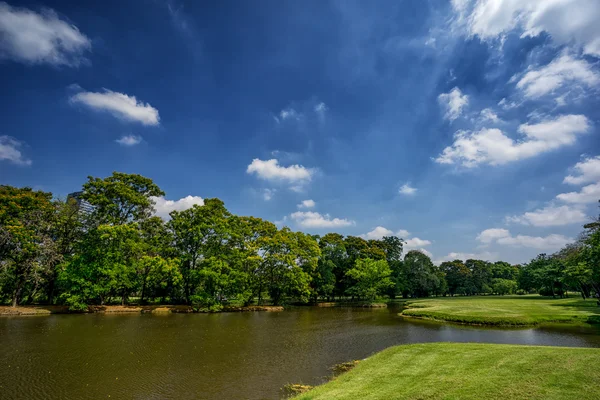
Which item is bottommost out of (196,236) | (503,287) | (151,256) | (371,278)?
(503,287)

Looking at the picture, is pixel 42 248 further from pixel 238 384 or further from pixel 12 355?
pixel 238 384

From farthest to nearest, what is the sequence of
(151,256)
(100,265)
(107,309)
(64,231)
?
(151,256), (64,231), (100,265), (107,309)

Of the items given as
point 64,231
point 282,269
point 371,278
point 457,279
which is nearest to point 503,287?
point 457,279

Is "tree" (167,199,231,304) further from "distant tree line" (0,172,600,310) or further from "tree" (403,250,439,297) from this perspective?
"tree" (403,250,439,297)

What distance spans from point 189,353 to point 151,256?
39.4m

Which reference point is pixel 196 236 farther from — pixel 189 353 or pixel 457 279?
pixel 457 279

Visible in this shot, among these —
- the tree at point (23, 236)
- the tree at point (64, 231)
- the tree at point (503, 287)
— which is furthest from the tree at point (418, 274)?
the tree at point (23, 236)

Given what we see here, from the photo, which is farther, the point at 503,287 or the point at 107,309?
the point at 503,287

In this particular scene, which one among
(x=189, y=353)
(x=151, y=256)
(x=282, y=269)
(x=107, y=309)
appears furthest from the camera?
(x=282, y=269)

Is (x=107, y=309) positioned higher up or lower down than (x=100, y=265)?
lower down

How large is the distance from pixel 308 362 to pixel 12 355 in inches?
741

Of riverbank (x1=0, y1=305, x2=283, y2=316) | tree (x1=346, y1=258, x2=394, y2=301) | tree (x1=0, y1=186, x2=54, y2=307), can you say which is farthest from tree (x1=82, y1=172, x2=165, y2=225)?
tree (x1=346, y1=258, x2=394, y2=301)

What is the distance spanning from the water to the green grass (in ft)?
10.6

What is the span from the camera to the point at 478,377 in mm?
10742
